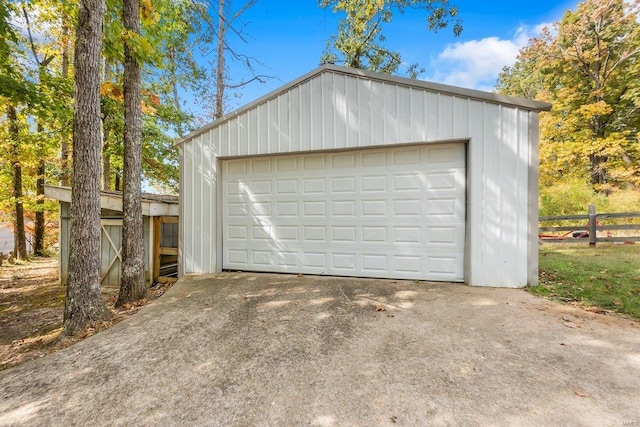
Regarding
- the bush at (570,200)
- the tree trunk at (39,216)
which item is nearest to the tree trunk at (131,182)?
the tree trunk at (39,216)

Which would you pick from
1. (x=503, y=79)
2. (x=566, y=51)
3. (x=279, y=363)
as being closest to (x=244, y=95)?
(x=279, y=363)

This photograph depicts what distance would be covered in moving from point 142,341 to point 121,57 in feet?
15.1

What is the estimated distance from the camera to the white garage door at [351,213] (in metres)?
4.59

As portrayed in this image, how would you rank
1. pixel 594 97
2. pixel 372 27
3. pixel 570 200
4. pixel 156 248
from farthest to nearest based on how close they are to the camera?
pixel 594 97, pixel 372 27, pixel 570 200, pixel 156 248

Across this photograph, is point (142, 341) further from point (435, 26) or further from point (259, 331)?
point (435, 26)

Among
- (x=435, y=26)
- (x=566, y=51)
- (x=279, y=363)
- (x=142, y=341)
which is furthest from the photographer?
(x=566, y=51)

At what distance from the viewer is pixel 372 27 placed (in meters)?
10.9

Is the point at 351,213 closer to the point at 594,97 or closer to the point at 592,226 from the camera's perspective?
the point at 592,226

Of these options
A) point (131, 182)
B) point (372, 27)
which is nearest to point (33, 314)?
point (131, 182)

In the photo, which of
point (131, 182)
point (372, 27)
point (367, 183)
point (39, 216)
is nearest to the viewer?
point (131, 182)

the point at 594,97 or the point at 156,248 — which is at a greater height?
the point at 594,97

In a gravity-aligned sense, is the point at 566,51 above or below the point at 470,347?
above

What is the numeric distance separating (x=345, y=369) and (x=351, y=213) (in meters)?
3.03

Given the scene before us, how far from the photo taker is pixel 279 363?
2.41 metres
